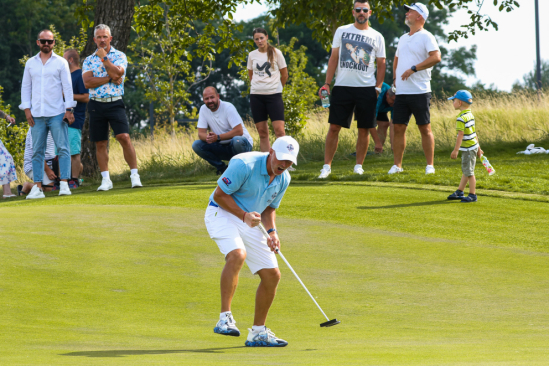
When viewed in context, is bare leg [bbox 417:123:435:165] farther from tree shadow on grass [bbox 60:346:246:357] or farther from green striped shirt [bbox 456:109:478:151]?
tree shadow on grass [bbox 60:346:246:357]

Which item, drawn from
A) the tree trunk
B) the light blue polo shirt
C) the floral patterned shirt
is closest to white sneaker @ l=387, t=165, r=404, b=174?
the floral patterned shirt

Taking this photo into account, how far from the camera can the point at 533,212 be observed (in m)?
9.45

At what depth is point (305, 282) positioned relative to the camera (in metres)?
6.62

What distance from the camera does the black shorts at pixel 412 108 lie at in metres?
11.2

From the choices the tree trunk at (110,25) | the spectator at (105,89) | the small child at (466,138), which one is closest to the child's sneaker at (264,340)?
the small child at (466,138)

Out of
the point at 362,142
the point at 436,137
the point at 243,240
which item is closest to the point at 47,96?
the point at 362,142

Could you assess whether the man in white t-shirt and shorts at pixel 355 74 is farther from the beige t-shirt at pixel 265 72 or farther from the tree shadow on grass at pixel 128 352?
the tree shadow on grass at pixel 128 352

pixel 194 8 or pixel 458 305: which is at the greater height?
pixel 194 8

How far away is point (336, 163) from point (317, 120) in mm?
6125

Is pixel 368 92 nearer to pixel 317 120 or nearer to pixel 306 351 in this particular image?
pixel 306 351

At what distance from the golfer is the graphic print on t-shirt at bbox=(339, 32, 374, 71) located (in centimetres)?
641

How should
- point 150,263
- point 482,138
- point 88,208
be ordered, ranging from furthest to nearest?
point 482,138 → point 88,208 → point 150,263

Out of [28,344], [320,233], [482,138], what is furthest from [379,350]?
[482,138]

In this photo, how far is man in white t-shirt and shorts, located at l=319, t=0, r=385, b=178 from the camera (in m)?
11.5
